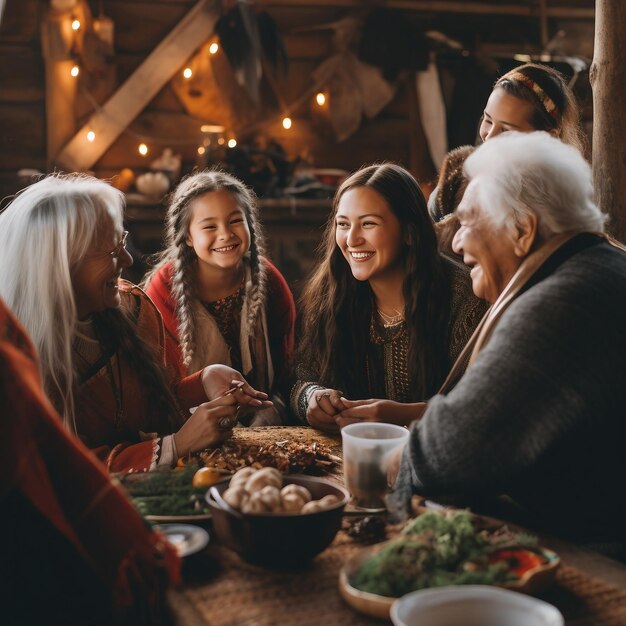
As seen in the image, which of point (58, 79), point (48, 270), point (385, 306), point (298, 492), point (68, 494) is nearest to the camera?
point (68, 494)

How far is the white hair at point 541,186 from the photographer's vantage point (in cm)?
192

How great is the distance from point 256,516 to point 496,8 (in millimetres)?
6012

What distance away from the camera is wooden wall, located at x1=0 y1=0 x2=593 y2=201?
5.95m

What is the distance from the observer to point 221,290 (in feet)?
12.6

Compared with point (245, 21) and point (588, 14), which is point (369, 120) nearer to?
point (245, 21)

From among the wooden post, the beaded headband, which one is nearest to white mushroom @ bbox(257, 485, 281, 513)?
the wooden post

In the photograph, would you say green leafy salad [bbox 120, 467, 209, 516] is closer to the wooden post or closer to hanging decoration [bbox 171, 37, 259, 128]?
the wooden post

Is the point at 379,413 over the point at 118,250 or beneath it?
beneath

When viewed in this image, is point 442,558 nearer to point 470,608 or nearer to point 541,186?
point 470,608

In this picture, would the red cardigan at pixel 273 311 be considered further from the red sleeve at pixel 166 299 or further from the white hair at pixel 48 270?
the white hair at pixel 48 270

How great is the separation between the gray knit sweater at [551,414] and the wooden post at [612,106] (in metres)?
1.39

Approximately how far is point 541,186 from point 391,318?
1.27 metres

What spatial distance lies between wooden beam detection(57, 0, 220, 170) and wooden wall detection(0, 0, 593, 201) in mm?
169

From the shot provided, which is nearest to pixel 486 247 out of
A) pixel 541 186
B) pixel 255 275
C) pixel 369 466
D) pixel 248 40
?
pixel 541 186
